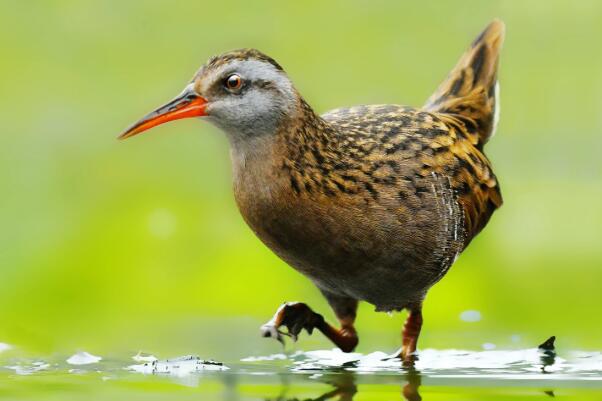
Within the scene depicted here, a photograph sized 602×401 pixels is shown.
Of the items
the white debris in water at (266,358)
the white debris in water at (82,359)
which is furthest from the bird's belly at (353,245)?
the white debris in water at (82,359)

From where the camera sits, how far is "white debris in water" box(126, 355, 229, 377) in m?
7.44

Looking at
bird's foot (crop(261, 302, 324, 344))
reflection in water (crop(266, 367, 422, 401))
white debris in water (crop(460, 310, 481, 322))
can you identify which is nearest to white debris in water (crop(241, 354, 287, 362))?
bird's foot (crop(261, 302, 324, 344))

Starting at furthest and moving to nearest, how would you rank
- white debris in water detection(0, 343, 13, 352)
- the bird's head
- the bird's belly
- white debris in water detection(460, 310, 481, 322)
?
white debris in water detection(460, 310, 481, 322)
white debris in water detection(0, 343, 13, 352)
the bird's belly
the bird's head

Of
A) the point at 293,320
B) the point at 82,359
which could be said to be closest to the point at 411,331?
the point at 293,320

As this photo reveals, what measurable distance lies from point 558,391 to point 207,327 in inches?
119

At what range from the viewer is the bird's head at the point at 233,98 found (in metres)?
7.02

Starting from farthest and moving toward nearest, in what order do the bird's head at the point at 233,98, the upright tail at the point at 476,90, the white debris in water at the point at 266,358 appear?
the upright tail at the point at 476,90 < the white debris in water at the point at 266,358 < the bird's head at the point at 233,98

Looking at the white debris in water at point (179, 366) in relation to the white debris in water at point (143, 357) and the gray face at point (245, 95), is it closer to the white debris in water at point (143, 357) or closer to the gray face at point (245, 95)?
the white debris in water at point (143, 357)

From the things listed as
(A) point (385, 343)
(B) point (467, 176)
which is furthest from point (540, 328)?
(B) point (467, 176)

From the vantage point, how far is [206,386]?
6.98 meters

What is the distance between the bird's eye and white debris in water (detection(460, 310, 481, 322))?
10.5 ft

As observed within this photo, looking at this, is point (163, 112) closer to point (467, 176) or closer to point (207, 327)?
point (467, 176)

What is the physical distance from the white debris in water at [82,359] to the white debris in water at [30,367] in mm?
160

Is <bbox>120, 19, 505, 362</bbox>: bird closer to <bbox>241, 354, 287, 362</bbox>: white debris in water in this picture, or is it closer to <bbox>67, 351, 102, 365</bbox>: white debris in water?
<bbox>241, 354, 287, 362</bbox>: white debris in water
